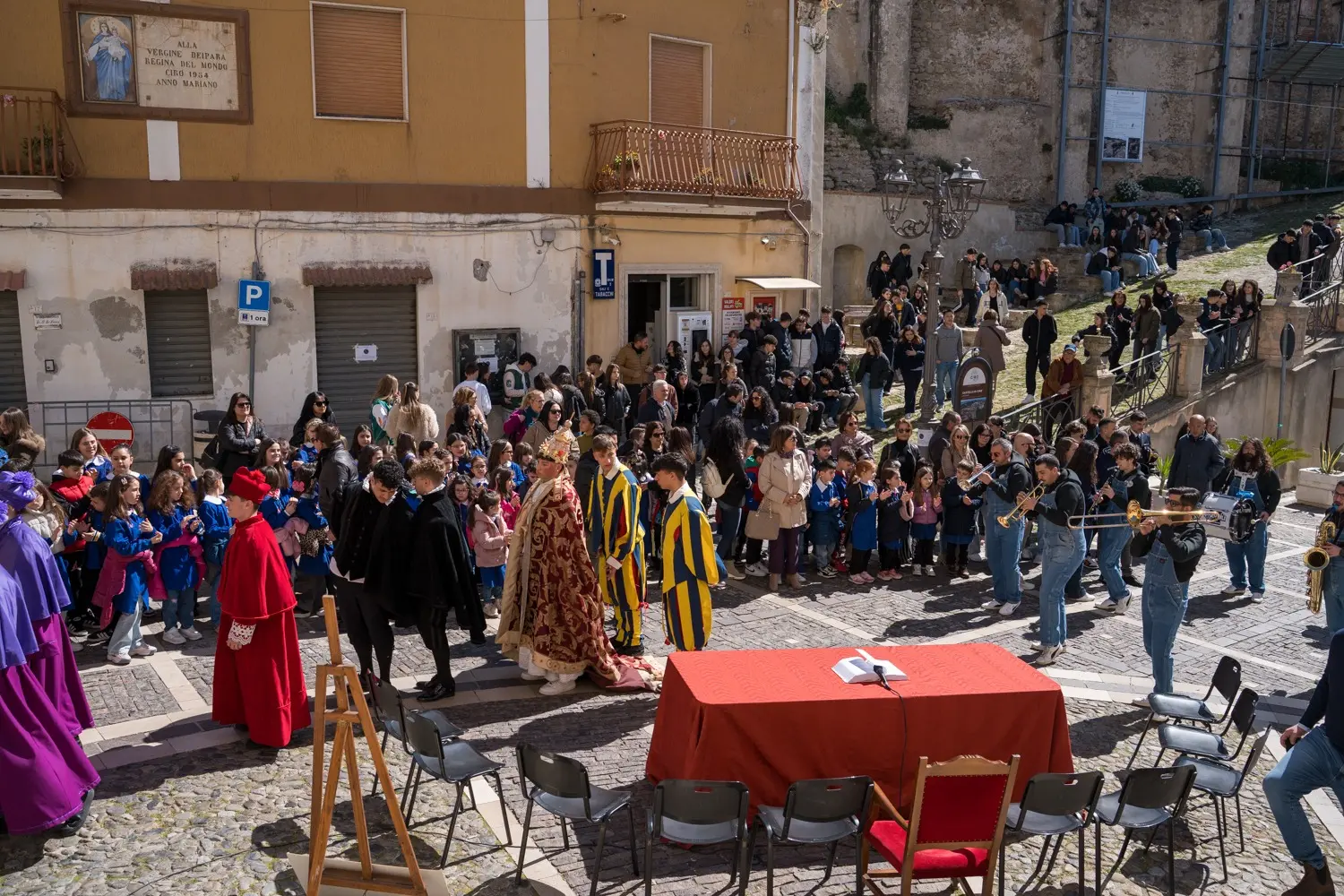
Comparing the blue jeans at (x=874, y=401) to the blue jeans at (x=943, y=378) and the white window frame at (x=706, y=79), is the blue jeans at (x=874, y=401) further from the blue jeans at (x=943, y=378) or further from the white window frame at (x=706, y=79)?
the white window frame at (x=706, y=79)

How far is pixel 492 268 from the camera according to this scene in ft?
58.2

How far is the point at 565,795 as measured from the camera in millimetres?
6242

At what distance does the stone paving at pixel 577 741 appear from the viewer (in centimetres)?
652

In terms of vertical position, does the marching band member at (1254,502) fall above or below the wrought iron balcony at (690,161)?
below

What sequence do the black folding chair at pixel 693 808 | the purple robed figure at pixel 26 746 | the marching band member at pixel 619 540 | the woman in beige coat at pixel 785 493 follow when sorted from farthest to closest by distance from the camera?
the woman in beige coat at pixel 785 493 < the marching band member at pixel 619 540 < the purple robed figure at pixel 26 746 < the black folding chair at pixel 693 808

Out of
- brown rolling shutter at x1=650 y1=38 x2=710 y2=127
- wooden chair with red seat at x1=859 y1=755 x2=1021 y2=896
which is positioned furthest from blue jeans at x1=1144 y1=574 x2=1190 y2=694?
brown rolling shutter at x1=650 y1=38 x2=710 y2=127

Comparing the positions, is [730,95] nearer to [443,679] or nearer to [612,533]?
[612,533]

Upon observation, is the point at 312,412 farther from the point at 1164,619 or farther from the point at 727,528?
the point at 1164,619

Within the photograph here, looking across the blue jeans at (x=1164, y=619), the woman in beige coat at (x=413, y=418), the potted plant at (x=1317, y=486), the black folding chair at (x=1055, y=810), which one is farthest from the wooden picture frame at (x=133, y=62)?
the potted plant at (x=1317, y=486)

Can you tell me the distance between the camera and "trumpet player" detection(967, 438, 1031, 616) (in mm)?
11438

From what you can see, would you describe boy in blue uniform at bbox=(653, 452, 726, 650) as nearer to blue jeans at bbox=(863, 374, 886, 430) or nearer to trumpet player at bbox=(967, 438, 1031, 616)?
trumpet player at bbox=(967, 438, 1031, 616)

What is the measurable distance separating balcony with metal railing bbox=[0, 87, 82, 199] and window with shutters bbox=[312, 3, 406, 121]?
316 centimetres

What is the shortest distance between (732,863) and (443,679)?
3.09 metres

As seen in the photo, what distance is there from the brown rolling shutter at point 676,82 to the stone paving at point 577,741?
9.27m
